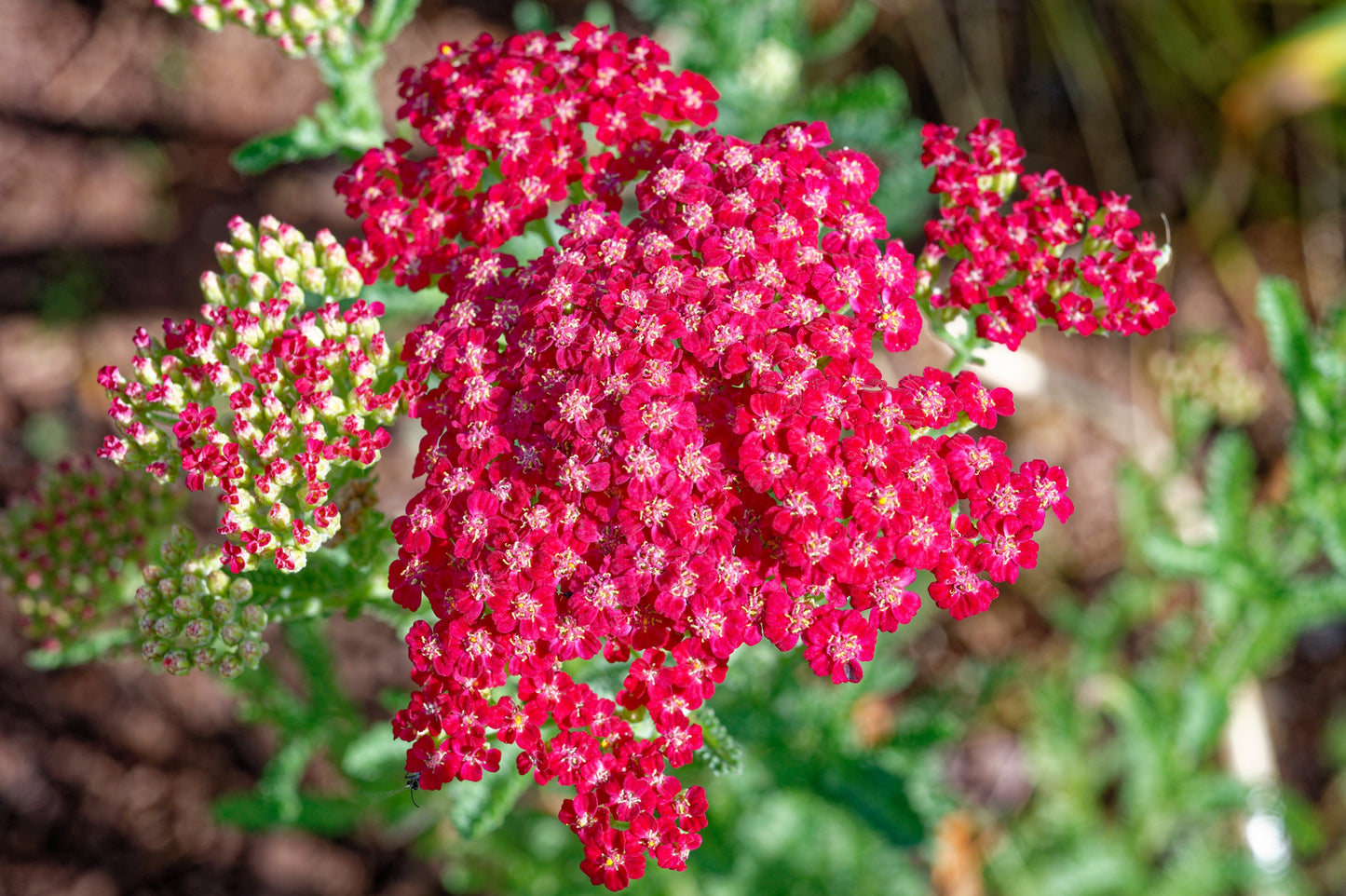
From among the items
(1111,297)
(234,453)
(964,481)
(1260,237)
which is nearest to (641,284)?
(964,481)

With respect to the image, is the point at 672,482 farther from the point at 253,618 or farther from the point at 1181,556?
the point at 1181,556

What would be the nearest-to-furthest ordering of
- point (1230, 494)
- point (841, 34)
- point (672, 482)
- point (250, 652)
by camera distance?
point (672, 482), point (250, 652), point (1230, 494), point (841, 34)

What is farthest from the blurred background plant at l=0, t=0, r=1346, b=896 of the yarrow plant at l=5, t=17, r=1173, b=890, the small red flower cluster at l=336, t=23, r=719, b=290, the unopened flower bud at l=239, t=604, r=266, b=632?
the small red flower cluster at l=336, t=23, r=719, b=290

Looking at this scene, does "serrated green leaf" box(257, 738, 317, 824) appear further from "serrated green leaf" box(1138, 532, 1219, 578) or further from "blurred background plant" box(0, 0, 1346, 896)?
"serrated green leaf" box(1138, 532, 1219, 578)

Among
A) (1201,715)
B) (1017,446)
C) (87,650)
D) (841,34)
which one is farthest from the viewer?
(1017,446)

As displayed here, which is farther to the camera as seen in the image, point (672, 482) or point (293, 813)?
point (293, 813)

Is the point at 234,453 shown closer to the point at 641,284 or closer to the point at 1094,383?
the point at 641,284

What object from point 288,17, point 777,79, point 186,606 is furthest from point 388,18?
point 186,606
